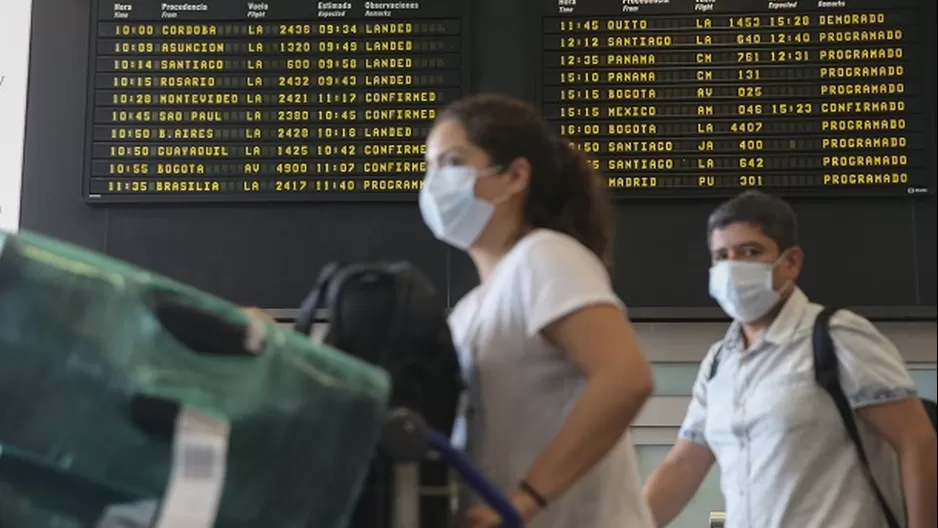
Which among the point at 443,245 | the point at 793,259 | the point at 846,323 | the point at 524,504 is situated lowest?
the point at 524,504

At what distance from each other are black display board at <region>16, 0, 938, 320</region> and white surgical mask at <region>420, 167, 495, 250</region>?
5.08ft

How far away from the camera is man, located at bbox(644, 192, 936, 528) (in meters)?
1.90

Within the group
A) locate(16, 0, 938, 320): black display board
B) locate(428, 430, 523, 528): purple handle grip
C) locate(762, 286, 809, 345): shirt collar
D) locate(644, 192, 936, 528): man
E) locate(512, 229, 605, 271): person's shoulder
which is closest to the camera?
locate(428, 430, 523, 528): purple handle grip

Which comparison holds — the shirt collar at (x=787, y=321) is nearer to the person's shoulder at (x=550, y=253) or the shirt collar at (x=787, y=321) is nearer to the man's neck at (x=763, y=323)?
the man's neck at (x=763, y=323)

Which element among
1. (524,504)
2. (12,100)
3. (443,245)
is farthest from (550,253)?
(12,100)

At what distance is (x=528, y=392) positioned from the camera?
130 cm

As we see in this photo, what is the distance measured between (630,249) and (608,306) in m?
1.83

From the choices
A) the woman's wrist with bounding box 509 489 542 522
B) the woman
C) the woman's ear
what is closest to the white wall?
the woman

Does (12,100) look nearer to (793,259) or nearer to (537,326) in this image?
(793,259)

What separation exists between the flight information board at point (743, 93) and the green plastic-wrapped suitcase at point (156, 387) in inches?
83.7

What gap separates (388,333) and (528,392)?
232 millimetres

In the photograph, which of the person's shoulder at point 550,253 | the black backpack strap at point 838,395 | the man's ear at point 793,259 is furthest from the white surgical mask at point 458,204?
the man's ear at point 793,259

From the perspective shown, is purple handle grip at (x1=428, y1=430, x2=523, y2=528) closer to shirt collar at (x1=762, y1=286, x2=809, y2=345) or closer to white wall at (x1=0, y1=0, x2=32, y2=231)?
shirt collar at (x1=762, y1=286, x2=809, y2=345)

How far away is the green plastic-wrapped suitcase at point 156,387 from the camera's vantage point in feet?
3.20
